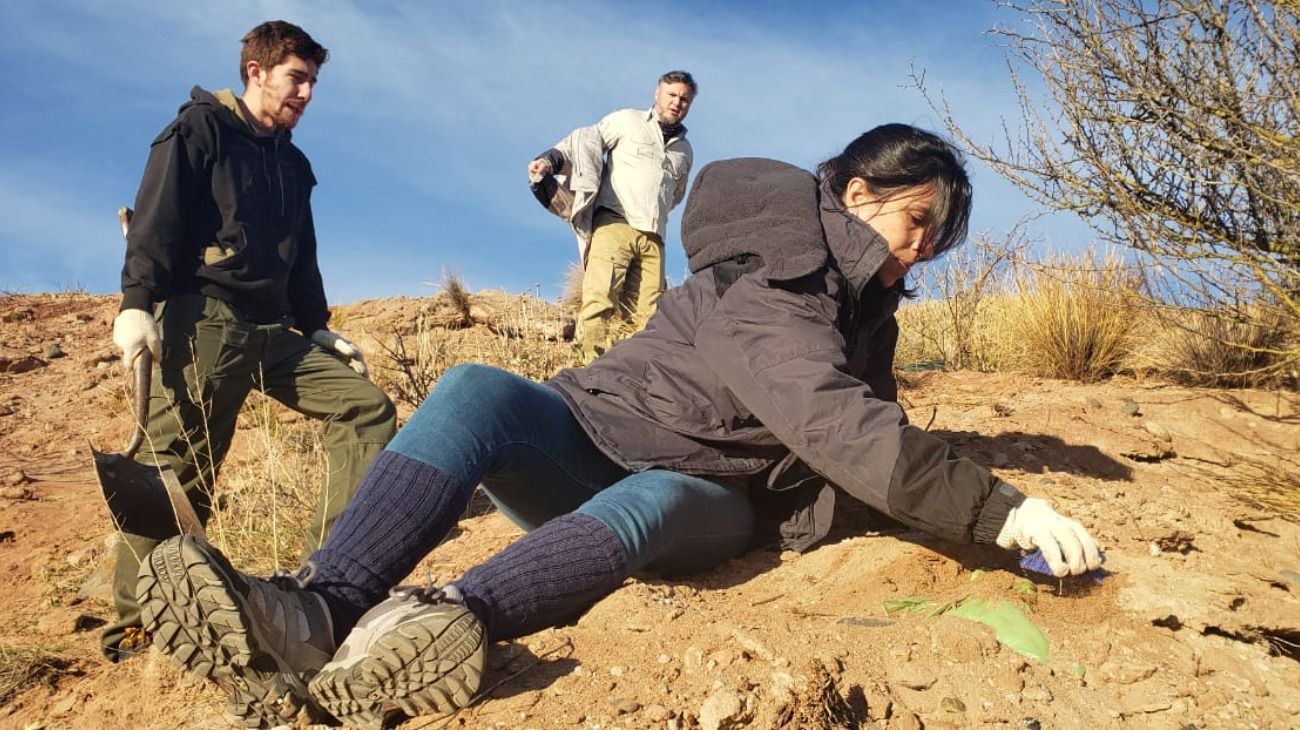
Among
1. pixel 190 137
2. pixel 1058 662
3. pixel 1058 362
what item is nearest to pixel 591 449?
pixel 1058 662

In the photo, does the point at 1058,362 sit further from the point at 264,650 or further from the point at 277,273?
the point at 264,650

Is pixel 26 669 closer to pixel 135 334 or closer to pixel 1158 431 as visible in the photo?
pixel 135 334

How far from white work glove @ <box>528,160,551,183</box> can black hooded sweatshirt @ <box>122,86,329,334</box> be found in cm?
257

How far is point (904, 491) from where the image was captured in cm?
210

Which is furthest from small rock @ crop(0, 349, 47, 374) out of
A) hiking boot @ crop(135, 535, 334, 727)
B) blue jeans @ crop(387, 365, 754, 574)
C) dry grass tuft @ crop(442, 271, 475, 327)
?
hiking boot @ crop(135, 535, 334, 727)

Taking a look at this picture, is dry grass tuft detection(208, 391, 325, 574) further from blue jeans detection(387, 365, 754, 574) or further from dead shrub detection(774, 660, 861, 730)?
dead shrub detection(774, 660, 861, 730)

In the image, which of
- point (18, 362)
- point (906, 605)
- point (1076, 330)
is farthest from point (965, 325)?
point (18, 362)

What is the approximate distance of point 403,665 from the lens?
1.76m

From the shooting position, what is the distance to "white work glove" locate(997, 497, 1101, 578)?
200 cm

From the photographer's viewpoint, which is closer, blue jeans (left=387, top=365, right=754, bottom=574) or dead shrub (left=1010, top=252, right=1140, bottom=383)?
blue jeans (left=387, top=365, right=754, bottom=574)

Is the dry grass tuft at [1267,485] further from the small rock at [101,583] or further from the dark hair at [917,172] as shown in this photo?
the small rock at [101,583]

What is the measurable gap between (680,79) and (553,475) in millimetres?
5093

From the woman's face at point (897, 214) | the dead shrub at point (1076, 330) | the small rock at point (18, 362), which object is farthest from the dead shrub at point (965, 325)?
the small rock at point (18, 362)

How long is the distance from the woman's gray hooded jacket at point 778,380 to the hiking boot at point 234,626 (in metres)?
0.89
